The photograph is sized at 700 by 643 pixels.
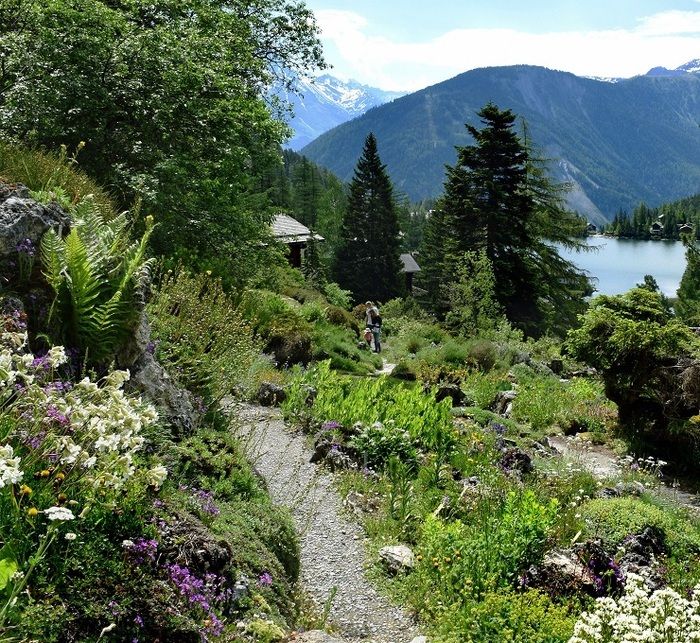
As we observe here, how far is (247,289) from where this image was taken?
1302 centimetres

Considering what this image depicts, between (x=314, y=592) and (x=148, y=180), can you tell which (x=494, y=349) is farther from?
(x=314, y=592)

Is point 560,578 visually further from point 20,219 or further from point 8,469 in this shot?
point 20,219

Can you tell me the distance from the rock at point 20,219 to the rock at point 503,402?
11.0m

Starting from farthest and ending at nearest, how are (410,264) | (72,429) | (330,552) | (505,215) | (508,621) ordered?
(410,264)
(505,215)
(330,552)
(508,621)
(72,429)

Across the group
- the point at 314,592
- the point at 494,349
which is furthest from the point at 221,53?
the point at 314,592

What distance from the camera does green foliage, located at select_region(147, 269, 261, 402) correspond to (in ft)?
21.3

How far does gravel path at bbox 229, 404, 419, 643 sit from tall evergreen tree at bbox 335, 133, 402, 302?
45842 mm

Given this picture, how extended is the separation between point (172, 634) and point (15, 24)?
12643 mm

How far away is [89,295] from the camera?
16.6 feet

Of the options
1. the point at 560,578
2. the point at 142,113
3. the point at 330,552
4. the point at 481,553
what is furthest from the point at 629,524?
the point at 142,113

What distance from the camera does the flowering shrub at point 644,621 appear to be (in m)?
3.28

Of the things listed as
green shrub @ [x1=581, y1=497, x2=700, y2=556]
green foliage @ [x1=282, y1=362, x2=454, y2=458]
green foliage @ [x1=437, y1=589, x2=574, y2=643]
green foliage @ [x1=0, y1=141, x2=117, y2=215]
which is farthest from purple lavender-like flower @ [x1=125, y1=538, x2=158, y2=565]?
green foliage @ [x1=282, y1=362, x2=454, y2=458]

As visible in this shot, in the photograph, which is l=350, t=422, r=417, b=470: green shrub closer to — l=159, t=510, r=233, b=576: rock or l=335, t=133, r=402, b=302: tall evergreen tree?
l=159, t=510, r=233, b=576: rock

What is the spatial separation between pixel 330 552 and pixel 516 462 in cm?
362
